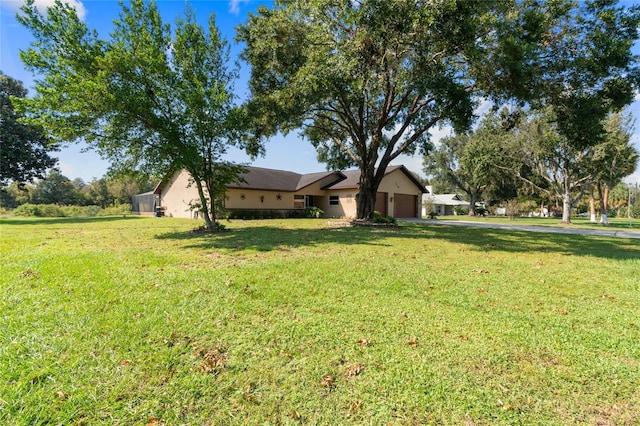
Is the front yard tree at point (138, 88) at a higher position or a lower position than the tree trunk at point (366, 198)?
higher

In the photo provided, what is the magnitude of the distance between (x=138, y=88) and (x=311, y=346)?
11.7 m

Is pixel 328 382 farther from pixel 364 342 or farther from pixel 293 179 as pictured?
pixel 293 179

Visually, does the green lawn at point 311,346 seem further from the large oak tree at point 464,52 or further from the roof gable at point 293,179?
the roof gable at point 293,179

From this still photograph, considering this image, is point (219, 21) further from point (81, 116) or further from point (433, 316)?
point (433, 316)

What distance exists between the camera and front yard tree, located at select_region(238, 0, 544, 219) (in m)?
9.15

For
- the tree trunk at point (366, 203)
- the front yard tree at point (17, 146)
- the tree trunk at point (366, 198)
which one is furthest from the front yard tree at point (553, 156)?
the front yard tree at point (17, 146)

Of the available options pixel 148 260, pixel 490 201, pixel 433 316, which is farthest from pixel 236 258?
pixel 490 201

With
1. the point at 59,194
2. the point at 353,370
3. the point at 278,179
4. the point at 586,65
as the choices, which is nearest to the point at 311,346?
the point at 353,370

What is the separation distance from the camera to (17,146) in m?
23.2

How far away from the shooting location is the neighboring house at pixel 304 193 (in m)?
24.7

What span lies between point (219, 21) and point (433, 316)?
1397 cm

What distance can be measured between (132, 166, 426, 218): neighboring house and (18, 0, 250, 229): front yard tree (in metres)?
11.3

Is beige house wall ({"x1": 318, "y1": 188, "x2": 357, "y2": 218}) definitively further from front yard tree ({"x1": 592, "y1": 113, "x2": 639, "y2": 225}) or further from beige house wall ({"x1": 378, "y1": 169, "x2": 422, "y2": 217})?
front yard tree ({"x1": 592, "y1": 113, "x2": 639, "y2": 225})

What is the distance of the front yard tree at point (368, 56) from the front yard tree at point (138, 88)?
202 cm
